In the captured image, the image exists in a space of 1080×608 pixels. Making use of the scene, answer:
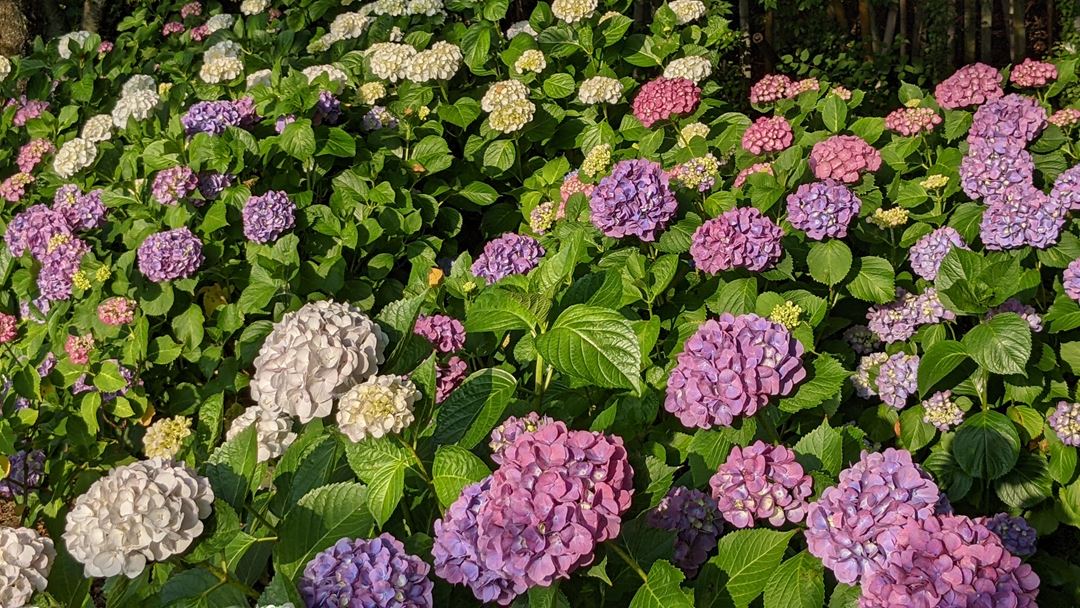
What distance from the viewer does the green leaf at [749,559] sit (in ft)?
4.11

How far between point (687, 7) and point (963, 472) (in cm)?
209

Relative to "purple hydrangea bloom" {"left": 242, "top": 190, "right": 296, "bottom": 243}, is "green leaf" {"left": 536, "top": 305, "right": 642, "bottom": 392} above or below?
above

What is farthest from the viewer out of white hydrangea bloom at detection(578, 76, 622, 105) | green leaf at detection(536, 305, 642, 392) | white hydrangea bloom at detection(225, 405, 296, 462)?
white hydrangea bloom at detection(578, 76, 622, 105)

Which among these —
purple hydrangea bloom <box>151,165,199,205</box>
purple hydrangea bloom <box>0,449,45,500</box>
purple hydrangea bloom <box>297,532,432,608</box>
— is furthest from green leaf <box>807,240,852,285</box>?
purple hydrangea bloom <box>0,449,45,500</box>

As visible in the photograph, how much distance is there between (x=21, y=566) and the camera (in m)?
1.40

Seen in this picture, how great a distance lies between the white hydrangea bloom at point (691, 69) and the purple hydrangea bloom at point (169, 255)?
1632 mm

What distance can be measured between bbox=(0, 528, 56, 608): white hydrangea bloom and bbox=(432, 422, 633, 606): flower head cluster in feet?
2.29

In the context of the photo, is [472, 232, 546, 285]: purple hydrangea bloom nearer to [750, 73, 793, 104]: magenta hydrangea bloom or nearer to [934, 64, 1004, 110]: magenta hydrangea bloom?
[750, 73, 793, 104]: magenta hydrangea bloom

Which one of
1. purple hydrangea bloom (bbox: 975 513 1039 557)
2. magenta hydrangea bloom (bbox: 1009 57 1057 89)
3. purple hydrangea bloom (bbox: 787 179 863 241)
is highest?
purple hydrangea bloom (bbox: 787 179 863 241)

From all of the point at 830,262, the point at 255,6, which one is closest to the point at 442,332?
the point at 830,262

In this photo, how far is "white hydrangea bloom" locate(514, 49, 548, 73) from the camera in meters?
3.23

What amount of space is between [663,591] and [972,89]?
1968 mm

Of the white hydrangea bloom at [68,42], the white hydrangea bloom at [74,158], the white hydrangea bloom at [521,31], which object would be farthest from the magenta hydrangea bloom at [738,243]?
the white hydrangea bloom at [68,42]

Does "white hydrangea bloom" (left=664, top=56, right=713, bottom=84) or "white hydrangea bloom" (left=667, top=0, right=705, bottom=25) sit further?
"white hydrangea bloom" (left=667, top=0, right=705, bottom=25)
